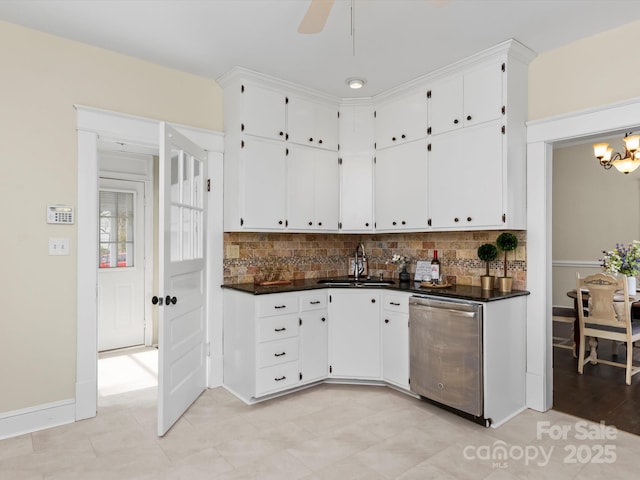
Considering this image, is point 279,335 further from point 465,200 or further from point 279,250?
point 465,200

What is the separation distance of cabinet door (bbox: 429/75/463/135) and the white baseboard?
3580mm

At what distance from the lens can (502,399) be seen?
9.16 ft

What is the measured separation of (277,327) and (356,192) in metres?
1.61

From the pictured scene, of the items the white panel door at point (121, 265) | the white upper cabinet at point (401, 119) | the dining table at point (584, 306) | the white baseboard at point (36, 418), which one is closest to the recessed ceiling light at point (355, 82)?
the white upper cabinet at point (401, 119)

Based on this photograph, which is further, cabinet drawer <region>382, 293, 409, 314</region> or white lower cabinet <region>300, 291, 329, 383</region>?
white lower cabinet <region>300, 291, 329, 383</region>

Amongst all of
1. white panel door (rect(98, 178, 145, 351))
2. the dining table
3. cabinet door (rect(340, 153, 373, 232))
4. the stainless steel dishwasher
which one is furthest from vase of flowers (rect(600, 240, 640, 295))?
white panel door (rect(98, 178, 145, 351))

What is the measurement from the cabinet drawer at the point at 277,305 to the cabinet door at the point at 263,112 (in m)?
1.43

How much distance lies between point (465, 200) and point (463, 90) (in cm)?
89

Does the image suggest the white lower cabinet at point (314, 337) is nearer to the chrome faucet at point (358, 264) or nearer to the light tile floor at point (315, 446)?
the light tile floor at point (315, 446)

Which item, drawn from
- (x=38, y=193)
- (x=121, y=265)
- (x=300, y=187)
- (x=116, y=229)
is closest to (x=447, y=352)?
(x=300, y=187)

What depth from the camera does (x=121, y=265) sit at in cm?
471

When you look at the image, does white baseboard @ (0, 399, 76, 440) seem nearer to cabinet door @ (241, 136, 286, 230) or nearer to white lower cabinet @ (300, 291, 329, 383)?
white lower cabinet @ (300, 291, 329, 383)

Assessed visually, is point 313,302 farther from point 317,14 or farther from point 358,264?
point 317,14

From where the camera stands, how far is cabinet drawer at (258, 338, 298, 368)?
122 inches
